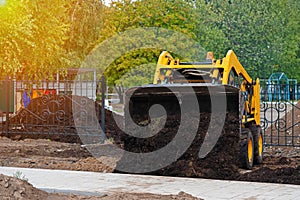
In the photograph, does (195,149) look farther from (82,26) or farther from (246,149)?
(82,26)

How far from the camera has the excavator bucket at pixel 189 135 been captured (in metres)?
11.0

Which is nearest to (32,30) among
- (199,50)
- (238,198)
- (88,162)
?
(88,162)

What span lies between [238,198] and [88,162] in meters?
4.47

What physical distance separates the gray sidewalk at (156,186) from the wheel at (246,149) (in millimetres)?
1951

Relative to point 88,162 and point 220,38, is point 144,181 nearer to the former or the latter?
point 88,162

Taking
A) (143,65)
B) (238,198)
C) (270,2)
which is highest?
(270,2)

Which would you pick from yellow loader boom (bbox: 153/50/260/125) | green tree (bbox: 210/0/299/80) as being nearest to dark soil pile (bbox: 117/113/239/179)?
yellow loader boom (bbox: 153/50/260/125)

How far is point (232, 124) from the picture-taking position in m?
11.1

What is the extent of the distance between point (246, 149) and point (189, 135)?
141 centimetres

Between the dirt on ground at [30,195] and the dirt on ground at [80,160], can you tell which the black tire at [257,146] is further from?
the dirt on ground at [30,195]

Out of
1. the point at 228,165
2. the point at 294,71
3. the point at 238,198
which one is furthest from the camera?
the point at 294,71

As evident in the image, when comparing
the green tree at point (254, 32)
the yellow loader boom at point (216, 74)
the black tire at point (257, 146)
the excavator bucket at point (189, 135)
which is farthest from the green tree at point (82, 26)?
the excavator bucket at point (189, 135)

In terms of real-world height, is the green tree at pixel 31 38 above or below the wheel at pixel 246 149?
above

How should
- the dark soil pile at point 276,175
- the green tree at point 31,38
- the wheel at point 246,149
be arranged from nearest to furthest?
the dark soil pile at point 276,175 < the wheel at point 246,149 < the green tree at point 31,38
